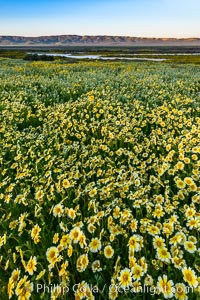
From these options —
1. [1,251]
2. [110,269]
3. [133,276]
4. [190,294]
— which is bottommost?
[1,251]

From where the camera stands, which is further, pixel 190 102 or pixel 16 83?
pixel 16 83

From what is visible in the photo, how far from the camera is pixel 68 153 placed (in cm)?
602

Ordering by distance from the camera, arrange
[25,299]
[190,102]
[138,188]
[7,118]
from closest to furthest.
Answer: [25,299], [138,188], [7,118], [190,102]

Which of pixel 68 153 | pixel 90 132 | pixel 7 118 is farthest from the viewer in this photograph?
pixel 7 118

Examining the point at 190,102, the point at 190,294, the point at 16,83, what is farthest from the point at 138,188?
the point at 16,83

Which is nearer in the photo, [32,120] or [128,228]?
[128,228]

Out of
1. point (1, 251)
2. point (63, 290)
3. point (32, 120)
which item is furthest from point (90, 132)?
point (63, 290)

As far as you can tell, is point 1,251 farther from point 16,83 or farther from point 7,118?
point 16,83

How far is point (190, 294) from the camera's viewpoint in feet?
7.70

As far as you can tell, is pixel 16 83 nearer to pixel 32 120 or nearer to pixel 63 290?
pixel 32 120

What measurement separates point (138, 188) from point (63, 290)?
186cm

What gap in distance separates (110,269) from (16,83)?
1403 cm

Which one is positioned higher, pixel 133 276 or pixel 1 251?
pixel 133 276

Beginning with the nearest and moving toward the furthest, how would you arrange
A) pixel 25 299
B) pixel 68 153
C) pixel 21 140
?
pixel 25 299 < pixel 68 153 < pixel 21 140
